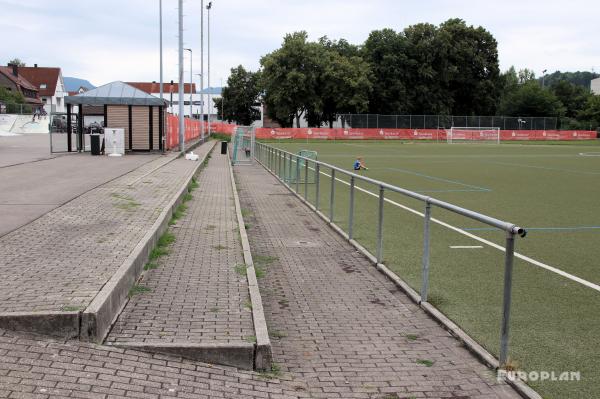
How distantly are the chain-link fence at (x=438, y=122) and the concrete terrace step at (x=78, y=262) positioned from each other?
6086 centimetres

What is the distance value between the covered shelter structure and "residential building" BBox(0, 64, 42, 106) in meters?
76.4

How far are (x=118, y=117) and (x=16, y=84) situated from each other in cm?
8465

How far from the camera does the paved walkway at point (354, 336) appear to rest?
4309 mm

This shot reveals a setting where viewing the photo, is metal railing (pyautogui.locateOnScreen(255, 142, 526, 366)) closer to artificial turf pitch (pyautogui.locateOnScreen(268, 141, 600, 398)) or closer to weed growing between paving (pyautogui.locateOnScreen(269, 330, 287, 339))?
artificial turf pitch (pyautogui.locateOnScreen(268, 141, 600, 398))

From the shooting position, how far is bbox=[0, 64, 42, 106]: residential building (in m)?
101

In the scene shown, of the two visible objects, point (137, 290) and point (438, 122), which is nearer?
point (137, 290)

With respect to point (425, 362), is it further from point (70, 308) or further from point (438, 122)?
point (438, 122)

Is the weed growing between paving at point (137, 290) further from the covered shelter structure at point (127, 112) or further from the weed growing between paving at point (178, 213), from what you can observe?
the covered shelter structure at point (127, 112)

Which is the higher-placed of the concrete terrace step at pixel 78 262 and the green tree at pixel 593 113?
the green tree at pixel 593 113

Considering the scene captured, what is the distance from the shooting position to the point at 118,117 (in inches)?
1127

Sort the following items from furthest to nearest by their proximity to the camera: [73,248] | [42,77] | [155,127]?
[42,77] < [155,127] < [73,248]

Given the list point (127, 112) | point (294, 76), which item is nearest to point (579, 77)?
point (294, 76)

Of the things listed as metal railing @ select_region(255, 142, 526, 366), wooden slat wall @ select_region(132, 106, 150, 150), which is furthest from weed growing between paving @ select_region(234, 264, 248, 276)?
wooden slat wall @ select_region(132, 106, 150, 150)

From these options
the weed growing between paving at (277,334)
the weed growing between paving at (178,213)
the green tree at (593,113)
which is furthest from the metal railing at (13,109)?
the green tree at (593,113)
